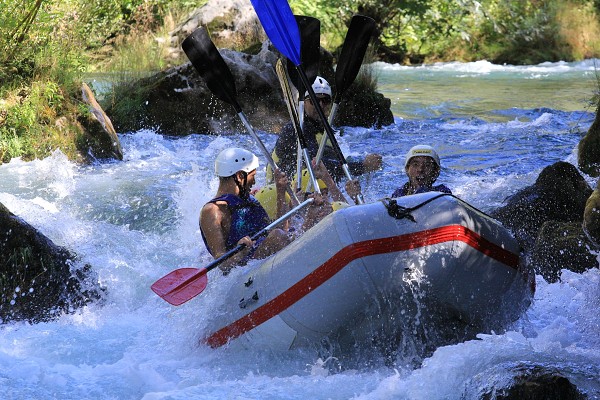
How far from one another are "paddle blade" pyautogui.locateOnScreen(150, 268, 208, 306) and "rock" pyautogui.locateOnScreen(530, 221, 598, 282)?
2019mm

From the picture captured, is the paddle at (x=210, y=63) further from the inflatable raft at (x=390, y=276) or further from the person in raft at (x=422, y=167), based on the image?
the inflatable raft at (x=390, y=276)

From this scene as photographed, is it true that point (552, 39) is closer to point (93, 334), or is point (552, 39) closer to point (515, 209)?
point (515, 209)

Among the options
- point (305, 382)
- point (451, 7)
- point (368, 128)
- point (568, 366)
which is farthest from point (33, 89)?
point (451, 7)

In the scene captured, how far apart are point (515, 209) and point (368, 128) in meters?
5.26

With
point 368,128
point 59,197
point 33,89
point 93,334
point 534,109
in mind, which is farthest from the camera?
point 534,109

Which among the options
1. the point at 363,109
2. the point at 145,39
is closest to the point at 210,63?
the point at 363,109

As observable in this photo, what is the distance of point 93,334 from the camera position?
17.1ft

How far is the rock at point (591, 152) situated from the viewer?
23.4ft

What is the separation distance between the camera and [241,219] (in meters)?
5.11

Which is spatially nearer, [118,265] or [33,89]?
[118,265]

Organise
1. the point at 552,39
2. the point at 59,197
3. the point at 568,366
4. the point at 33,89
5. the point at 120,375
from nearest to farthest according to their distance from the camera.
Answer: the point at 568,366 < the point at 120,375 < the point at 59,197 < the point at 33,89 < the point at 552,39

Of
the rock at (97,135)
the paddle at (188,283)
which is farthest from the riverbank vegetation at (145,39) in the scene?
the paddle at (188,283)

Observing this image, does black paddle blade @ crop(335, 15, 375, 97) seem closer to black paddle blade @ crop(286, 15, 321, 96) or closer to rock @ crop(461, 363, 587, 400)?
black paddle blade @ crop(286, 15, 321, 96)

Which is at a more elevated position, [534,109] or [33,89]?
[33,89]
